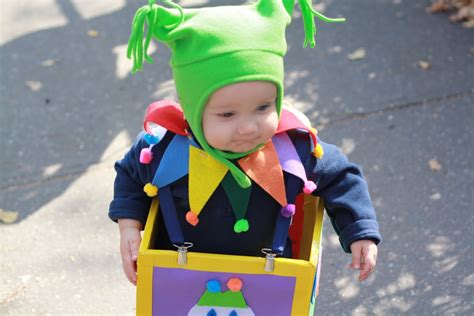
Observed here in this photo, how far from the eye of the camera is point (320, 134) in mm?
3939

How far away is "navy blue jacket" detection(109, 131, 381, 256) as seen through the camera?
217 cm

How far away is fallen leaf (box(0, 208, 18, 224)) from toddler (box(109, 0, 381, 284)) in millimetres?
1334

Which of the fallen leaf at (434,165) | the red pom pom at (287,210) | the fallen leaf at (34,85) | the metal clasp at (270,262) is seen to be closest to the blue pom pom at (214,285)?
the metal clasp at (270,262)

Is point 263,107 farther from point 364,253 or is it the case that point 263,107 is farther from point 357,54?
point 357,54

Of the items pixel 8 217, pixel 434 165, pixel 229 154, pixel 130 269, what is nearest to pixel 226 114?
pixel 229 154

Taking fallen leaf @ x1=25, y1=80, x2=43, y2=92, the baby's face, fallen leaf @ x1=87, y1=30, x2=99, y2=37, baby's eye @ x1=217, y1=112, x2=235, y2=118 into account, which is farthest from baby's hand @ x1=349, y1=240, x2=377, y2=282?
fallen leaf @ x1=87, y1=30, x2=99, y2=37

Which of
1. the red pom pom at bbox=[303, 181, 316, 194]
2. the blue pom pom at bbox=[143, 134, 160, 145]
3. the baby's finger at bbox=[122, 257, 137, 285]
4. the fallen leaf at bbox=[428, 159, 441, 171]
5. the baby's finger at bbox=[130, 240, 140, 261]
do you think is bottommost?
the fallen leaf at bbox=[428, 159, 441, 171]

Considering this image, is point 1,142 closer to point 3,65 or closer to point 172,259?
point 3,65

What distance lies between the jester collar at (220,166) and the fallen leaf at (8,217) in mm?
1482

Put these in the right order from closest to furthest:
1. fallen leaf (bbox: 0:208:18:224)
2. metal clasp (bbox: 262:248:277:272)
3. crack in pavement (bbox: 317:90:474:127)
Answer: metal clasp (bbox: 262:248:277:272)
fallen leaf (bbox: 0:208:18:224)
crack in pavement (bbox: 317:90:474:127)

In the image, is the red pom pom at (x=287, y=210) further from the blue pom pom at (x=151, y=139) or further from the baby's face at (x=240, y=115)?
the blue pom pom at (x=151, y=139)

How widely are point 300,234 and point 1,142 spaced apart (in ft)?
6.91

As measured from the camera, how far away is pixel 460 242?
127 inches

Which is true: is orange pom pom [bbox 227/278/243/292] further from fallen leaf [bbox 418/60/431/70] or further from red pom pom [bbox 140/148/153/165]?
fallen leaf [bbox 418/60/431/70]
